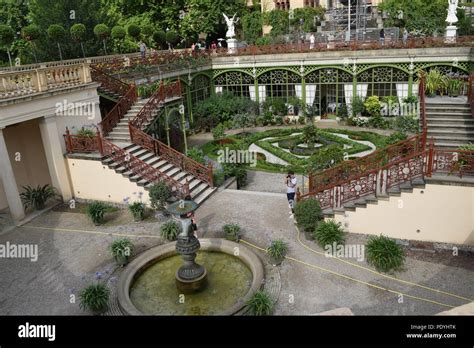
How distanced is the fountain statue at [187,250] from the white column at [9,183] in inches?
278

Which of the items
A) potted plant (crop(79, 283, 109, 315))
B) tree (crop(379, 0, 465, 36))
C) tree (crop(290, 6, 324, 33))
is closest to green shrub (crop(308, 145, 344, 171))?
potted plant (crop(79, 283, 109, 315))

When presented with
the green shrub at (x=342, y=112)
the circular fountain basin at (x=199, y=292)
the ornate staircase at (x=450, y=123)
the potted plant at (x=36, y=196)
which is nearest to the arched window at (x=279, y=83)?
the green shrub at (x=342, y=112)

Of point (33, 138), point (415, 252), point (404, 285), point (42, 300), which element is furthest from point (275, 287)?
point (33, 138)

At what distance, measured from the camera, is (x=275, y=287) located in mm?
9781

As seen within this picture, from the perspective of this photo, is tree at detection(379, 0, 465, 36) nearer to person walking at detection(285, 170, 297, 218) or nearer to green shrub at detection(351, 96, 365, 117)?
green shrub at detection(351, 96, 365, 117)

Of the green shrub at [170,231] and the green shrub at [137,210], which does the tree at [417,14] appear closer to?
the green shrub at [137,210]

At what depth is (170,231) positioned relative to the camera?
1228 centimetres

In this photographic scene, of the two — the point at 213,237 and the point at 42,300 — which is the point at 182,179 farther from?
the point at 42,300

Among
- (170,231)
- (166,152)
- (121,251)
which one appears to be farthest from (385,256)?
(166,152)

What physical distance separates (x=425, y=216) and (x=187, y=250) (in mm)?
6589

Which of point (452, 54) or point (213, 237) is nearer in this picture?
point (213, 237)

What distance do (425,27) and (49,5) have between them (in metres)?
30.4

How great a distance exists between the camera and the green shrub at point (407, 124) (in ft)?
73.6

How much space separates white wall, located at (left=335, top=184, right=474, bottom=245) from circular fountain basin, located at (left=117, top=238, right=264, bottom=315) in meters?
3.48
